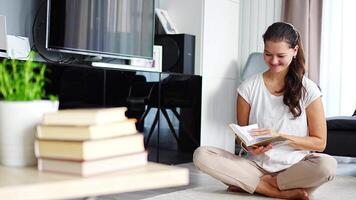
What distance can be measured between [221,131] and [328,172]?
179 cm

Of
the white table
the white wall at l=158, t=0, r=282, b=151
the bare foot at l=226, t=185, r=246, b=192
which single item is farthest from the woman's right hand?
the white wall at l=158, t=0, r=282, b=151

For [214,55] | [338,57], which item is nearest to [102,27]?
[214,55]

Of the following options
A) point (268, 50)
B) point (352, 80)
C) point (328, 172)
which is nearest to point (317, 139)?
point (328, 172)

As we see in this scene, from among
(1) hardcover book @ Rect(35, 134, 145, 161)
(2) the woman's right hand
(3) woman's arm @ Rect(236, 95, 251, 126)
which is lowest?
(2) the woman's right hand

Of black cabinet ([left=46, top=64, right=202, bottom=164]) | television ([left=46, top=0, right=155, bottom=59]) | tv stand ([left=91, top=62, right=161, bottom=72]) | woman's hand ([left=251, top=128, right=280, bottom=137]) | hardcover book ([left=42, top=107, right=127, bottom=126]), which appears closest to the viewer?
hardcover book ([left=42, top=107, right=127, bottom=126])

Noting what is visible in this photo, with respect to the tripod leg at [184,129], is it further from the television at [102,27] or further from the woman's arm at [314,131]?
the woman's arm at [314,131]

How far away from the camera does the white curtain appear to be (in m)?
4.01

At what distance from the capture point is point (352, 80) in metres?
4.00

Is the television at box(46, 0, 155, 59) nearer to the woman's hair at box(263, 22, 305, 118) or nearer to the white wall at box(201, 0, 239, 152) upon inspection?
the white wall at box(201, 0, 239, 152)

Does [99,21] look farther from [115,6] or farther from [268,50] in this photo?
[268,50]

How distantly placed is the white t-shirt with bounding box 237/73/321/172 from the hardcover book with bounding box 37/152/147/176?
4.92 feet

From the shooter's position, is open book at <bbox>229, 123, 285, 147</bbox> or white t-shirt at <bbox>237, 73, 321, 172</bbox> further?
white t-shirt at <bbox>237, 73, 321, 172</bbox>

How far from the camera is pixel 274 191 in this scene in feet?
7.07

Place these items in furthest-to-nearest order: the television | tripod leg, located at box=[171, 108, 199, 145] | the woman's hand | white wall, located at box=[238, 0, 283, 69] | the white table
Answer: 1. white wall, located at box=[238, 0, 283, 69]
2. tripod leg, located at box=[171, 108, 199, 145]
3. the television
4. the woman's hand
5. the white table
